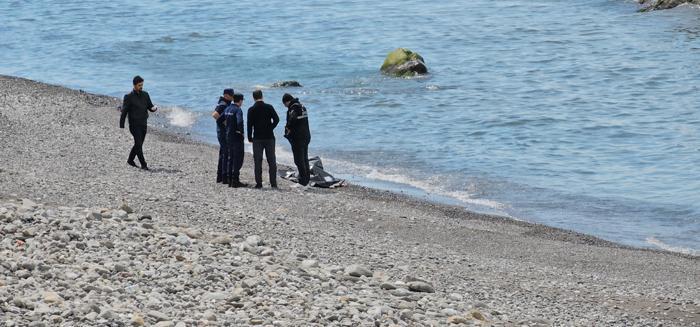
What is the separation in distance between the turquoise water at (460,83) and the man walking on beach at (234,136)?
4.97 meters

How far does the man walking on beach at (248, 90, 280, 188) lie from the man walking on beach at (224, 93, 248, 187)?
0.22 meters

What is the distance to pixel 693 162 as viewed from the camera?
27.9 meters

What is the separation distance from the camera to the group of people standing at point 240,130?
19.9m

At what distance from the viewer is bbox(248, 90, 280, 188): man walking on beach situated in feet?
65.4

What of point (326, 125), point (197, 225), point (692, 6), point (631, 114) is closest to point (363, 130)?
point (326, 125)

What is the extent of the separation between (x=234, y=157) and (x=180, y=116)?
14.0 metres

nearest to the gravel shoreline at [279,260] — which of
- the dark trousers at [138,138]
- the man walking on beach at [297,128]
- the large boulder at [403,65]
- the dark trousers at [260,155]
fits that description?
the dark trousers at [260,155]

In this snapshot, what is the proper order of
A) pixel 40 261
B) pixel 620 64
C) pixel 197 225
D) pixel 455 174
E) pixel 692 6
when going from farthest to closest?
pixel 692 6 → pixel 620 64 → pixel 455 174 → pixel 197 225 → pixel 40 261

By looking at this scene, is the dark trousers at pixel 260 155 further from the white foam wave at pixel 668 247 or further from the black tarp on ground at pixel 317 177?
the white foam wave at pixel 668 247

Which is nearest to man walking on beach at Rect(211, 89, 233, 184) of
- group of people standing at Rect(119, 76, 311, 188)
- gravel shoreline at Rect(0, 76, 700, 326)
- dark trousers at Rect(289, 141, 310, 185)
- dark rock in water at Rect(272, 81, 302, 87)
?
group of people standing at Rect(119, 76, 311, 188)

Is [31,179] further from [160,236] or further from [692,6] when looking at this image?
[692,6]

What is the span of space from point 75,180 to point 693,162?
50.8 ft

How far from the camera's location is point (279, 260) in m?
13.7

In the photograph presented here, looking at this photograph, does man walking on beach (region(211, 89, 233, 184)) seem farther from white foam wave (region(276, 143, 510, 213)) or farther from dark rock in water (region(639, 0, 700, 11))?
dark rock in water (region(639, 0, 700, 11))
